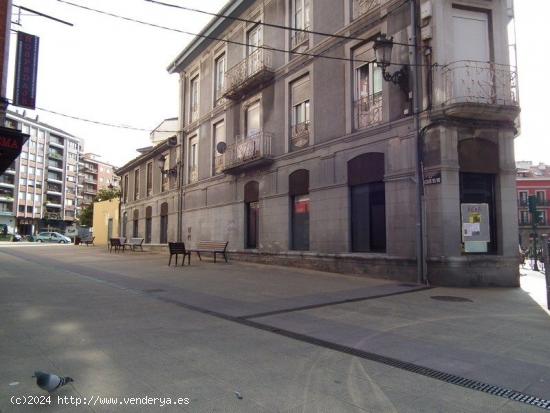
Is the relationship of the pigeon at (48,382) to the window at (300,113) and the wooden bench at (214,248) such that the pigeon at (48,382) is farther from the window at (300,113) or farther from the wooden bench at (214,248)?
the wooden bench at (214,248)

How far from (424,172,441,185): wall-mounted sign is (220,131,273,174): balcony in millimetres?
7398

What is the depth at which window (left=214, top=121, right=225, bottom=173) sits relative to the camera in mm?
22134

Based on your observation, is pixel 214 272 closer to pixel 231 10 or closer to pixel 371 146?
pixel 371 146

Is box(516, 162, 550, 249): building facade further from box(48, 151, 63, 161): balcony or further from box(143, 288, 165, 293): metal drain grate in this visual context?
box(48, 151, 63, 161): balcony

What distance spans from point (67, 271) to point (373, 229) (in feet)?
33.8

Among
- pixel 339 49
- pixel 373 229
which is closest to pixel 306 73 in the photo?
pixel 339 49

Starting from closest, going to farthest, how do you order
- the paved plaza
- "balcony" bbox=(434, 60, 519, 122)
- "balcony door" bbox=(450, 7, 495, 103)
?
1. the paved plaza
2. "balcony" bbox=(434, 60, 519, 122)
3. "balcony door" bbox=(450, 7, 495, 103)

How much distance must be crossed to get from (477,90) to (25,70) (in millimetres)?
13693

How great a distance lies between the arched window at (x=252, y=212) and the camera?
18875mm

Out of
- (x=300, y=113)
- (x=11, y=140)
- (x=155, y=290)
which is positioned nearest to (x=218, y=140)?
(x=300, y=113)

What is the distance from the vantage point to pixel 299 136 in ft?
54.5

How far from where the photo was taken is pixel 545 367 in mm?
4629

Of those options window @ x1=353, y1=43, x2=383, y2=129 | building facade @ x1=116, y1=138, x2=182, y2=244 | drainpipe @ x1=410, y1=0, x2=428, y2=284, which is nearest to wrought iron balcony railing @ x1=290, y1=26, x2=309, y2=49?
window @ x1=353, y1=43, x2=383, y2=129

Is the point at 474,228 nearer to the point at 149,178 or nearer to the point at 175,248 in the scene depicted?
the point at 175,248
